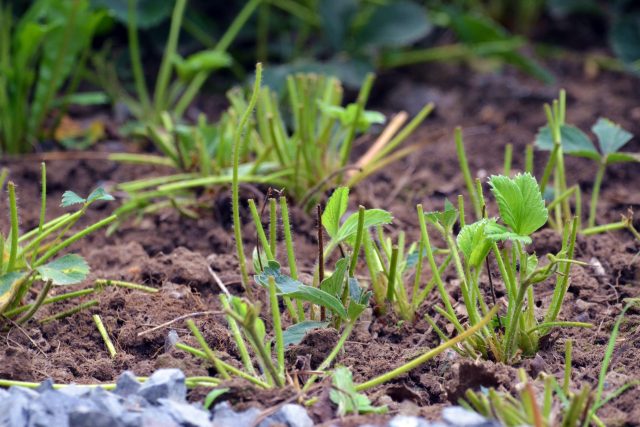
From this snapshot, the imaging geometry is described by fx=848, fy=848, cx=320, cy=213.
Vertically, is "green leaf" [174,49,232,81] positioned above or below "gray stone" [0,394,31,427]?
above

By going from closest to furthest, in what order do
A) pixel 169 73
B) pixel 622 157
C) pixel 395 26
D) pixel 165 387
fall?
pixel 165 387 < pixel 622 157 < pixel 169 73 < pixel 395 26

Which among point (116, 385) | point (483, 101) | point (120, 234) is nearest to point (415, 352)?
point (116, 385)

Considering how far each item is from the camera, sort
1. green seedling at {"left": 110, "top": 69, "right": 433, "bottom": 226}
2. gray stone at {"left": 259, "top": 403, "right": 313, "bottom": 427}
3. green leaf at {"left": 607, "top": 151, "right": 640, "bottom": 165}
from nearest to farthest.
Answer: gray stone at {"left": 259, "top": 403, "right": 313, "bottom": 427} → green leaf at {"left": 607, "top": 151, "right": 640, "bottom": 165} → green seedling at {"left": 110, "top": 69, "right": 433, "bottom": 226}

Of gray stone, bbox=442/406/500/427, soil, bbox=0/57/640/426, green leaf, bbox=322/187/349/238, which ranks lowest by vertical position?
soil, bbox=0/57/640/426

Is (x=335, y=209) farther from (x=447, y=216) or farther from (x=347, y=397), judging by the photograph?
(x=347, y=397)

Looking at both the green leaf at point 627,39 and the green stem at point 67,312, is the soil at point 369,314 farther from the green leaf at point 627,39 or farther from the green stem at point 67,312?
the green leaf at point 627,39

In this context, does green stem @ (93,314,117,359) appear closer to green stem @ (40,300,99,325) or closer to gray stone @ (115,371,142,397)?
green stem @ (40,300,99,325)

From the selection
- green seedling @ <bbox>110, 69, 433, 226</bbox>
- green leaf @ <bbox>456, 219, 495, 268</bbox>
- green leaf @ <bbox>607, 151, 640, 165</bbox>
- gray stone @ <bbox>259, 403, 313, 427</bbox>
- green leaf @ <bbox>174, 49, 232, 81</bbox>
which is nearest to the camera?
gray stone @ <bbox>259, 403, 313, 427</bbox>

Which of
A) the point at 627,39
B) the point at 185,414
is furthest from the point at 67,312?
the point at 627,39

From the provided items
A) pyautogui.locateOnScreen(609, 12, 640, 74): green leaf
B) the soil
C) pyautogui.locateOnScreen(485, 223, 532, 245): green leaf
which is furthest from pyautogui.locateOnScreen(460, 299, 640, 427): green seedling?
pyautogui.locateOnScreen(609, 12, 640, 74): green leaf
